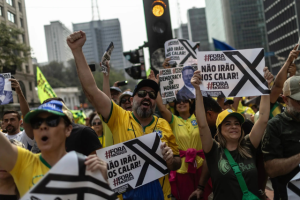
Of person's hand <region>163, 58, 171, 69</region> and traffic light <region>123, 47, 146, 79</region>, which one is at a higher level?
traffic light <region>123, 47, 146, 79</region>

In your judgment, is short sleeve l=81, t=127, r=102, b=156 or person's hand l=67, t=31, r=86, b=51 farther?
short sleeve l=81, t=127, r=102, b=156

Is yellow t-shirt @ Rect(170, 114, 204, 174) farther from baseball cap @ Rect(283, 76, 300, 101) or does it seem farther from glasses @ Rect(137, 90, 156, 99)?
baseball cap @ Rect(283, 76, 300, 101)

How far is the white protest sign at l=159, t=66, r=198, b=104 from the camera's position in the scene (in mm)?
5695

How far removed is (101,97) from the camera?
367 cm

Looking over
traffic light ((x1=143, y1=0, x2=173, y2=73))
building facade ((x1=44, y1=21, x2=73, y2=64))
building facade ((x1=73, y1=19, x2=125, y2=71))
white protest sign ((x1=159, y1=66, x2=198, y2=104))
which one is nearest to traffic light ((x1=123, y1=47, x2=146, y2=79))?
traffic light ((x1=143, y1=0, x2=173, y2=73))

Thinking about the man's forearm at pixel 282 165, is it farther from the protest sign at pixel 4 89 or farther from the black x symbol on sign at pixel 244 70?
the protest sign at pixel 4 89

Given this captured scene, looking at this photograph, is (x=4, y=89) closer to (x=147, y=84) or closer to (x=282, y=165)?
(x=147, y=84)

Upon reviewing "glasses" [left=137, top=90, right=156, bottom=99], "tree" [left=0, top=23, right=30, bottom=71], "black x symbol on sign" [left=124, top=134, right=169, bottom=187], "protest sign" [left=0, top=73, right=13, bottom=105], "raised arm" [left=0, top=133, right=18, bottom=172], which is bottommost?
"black x symbol on sign" [left=124, top=134, right=169, bottom=187]

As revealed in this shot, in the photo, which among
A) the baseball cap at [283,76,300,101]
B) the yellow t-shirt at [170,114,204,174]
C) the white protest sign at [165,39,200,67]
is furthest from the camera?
the white protest sign at [165,39,200,67]

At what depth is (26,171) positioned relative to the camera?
2592mm

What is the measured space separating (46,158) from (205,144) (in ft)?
5.93

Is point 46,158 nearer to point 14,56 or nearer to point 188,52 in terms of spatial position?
point 188,52

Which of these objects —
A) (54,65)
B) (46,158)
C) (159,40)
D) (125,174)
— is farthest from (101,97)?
(54,65)

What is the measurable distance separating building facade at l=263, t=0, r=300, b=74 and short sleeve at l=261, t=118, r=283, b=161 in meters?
61.0
